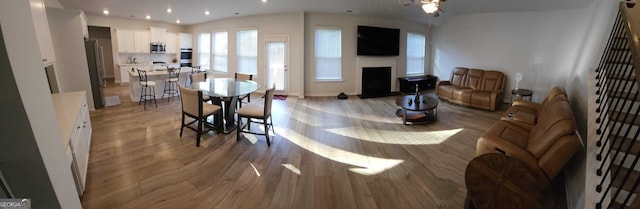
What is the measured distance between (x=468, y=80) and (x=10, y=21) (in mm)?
7926

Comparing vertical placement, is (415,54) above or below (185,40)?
below

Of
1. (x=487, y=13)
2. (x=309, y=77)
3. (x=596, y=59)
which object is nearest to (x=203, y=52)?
(x=309, y=77)

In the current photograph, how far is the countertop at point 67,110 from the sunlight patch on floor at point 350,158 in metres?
2.47

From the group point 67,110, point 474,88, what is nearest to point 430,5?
point 474,88

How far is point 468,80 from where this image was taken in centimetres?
707

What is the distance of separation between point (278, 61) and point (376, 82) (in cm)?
295

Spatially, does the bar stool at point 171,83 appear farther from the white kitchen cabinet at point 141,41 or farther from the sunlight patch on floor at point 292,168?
the sunlight patch on floor at point 292,168

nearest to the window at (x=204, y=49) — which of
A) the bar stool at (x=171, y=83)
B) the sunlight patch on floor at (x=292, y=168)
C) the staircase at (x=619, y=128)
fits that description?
the bar stool at (x=171, y=83)

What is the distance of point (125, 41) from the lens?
885 cm

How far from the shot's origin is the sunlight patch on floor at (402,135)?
4082 millimetres

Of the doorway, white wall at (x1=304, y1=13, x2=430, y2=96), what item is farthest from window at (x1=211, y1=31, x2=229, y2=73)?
white wall at (x1=304, y1=13, x2=430, y2=96)

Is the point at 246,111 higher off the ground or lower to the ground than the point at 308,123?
higher

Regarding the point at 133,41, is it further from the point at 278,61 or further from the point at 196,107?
the point at 196,107

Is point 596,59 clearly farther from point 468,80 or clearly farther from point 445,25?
point 445,25
